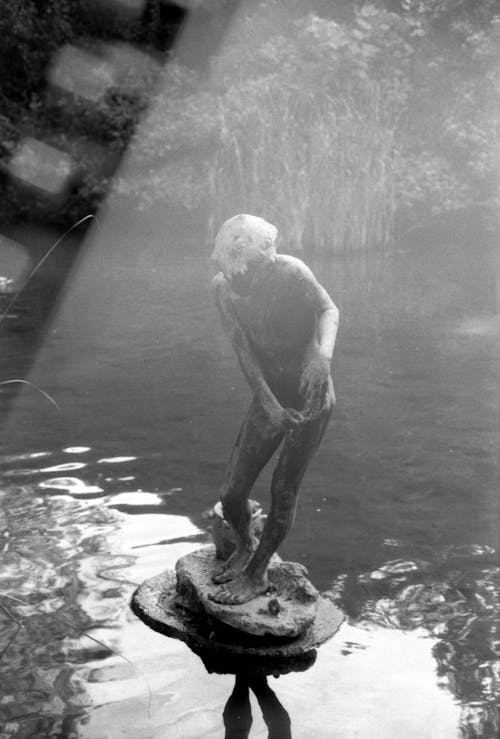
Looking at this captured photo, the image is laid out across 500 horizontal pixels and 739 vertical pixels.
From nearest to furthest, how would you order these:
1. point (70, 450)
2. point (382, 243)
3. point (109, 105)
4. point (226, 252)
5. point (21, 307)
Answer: point (226, 252) → point (70, 450) → point (21, 307) → point (382, 243) → point (109, 105)

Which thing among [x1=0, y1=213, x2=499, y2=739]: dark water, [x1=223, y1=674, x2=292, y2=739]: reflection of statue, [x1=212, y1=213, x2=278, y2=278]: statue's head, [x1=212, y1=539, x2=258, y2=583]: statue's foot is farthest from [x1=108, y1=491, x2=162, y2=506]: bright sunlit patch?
[x1=212, y1=213, x2=278, y2=278]: statue's head

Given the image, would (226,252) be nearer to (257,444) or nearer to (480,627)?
(257,444)

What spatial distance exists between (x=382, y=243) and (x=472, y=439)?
30.1ft

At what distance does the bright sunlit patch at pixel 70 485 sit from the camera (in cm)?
600

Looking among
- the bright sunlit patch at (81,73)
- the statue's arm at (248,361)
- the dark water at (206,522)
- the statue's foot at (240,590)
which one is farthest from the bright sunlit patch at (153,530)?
the bright sunlit patch at (81,73)

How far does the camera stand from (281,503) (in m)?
4.27

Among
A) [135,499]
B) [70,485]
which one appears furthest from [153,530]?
[70,485]

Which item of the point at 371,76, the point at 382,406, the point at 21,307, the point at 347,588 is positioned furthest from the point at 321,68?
the point at 347,588

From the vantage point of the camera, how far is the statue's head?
4.11 metres

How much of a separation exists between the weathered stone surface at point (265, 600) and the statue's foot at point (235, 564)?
44 mm

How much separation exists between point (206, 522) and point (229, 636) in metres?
1.40

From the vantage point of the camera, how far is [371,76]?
57.1ft

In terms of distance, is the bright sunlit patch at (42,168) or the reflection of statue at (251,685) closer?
the reflection of statue at (251,685)

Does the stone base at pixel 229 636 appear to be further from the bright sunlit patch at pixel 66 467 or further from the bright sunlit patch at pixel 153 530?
the bright sunlit patch at pixel 66 467
